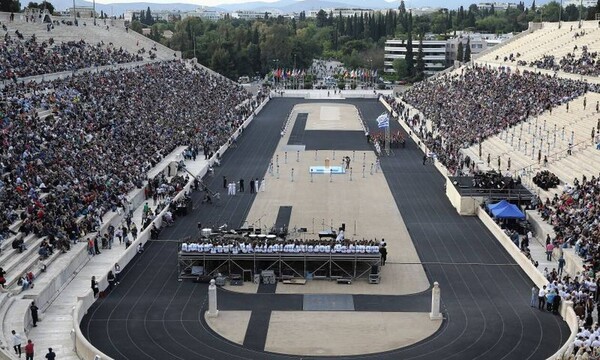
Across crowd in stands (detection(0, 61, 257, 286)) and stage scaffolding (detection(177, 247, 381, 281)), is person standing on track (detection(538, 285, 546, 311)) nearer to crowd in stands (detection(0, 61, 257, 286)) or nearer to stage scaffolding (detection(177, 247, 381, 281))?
stage scaffolding (detection(177, 247, 381, 281))

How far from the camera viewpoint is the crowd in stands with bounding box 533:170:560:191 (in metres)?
40.5

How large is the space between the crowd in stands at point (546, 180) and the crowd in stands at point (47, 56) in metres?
32.6

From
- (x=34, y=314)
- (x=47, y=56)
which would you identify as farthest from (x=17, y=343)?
(x=47, y=56)

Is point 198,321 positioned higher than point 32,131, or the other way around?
point 32,131

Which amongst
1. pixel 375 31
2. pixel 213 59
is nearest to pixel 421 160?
pixel 213 59

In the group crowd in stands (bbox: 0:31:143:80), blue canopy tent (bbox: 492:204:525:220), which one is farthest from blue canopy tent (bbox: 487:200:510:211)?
crowd in stands (bbox: 0:31:143:80)

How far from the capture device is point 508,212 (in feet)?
118

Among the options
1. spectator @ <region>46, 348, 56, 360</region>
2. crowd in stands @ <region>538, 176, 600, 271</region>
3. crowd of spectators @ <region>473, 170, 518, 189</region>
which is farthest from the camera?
crowd of spectators @ <region>473, 170, 518, 189</region>

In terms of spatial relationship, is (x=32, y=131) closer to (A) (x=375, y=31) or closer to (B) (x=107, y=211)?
(B) (x=107, y=211)

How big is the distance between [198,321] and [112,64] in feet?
162

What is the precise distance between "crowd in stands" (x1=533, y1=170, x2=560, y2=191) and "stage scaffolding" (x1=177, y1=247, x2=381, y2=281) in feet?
49.2

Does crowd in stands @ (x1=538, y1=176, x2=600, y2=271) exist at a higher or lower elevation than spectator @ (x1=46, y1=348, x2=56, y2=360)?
higher

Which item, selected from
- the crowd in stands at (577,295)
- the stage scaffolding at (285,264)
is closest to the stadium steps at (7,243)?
the stage scaffolding at (285,264)

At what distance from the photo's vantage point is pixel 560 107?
56531mm
